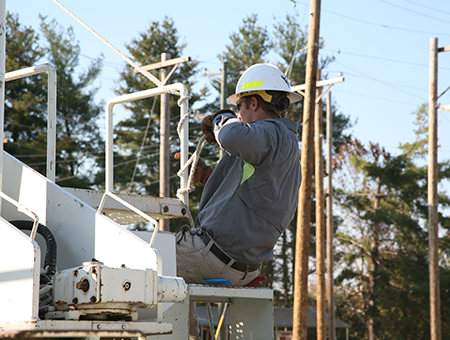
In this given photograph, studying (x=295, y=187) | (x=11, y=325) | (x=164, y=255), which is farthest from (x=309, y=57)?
(x=11, y=325)

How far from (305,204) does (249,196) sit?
8641 mm

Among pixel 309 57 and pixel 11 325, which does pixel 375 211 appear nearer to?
pixel 309 57

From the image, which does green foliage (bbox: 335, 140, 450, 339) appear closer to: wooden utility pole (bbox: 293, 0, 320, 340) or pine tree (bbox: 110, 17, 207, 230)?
pine tree (bbox: 110, 17, 207, 230)

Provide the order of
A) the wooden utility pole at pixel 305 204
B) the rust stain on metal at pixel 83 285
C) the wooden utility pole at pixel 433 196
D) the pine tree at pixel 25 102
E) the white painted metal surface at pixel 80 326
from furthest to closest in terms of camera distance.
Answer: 1. the pine tree at pixel 25 102
2. the wooden utility pole at pixel 433 196
3. the wooden utility pole at pixel 305 204
4. the rust stain on metal at pixel 83 285
5. the white painted metal surface at pixel 80 326

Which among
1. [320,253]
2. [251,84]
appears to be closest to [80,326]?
[251,84]

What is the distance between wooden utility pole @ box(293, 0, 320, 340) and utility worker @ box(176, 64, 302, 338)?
26.1 feet

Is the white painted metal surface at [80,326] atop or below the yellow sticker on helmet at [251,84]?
below

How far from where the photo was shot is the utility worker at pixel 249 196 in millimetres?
3334

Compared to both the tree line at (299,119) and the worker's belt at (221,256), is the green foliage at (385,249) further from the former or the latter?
the worker's belt at (221,256)

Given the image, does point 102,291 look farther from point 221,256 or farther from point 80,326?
point 221,256

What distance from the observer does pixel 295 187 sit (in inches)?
142

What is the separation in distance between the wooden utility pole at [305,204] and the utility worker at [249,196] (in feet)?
26.1

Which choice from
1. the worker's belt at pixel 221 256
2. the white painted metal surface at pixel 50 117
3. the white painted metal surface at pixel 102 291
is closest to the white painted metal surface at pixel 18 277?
the white painted metal surface at pixel 102 291

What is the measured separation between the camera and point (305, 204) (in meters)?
11.9
